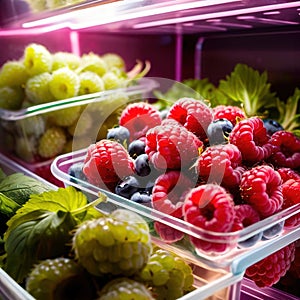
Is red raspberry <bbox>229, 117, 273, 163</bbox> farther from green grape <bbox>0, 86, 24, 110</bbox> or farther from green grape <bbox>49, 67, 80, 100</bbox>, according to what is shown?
green grape <bbox>0, 86, 24, 110</bbox>

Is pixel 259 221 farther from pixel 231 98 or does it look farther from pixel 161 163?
pixel 231 98

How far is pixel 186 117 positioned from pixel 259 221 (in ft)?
0.91

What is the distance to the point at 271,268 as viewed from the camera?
751mm

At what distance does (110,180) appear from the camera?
803 millimetres

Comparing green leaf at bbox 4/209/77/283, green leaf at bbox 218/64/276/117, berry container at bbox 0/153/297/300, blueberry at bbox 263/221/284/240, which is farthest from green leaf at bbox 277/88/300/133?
green leaf at bbox 4/209/77/283

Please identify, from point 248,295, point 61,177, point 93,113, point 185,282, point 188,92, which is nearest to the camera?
point 185,282

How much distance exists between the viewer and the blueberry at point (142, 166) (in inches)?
30.3

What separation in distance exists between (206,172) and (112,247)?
0.73 ft

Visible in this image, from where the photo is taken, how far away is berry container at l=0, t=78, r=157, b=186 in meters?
1.09

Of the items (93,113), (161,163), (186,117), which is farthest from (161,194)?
(93,113)

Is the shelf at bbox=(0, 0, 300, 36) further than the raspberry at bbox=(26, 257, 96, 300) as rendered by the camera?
Yes

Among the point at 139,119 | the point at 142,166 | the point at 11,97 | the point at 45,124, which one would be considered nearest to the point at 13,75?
the point at 11,97

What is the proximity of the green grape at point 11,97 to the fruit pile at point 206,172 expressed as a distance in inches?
15.5

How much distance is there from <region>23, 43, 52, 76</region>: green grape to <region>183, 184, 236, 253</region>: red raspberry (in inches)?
28.0
